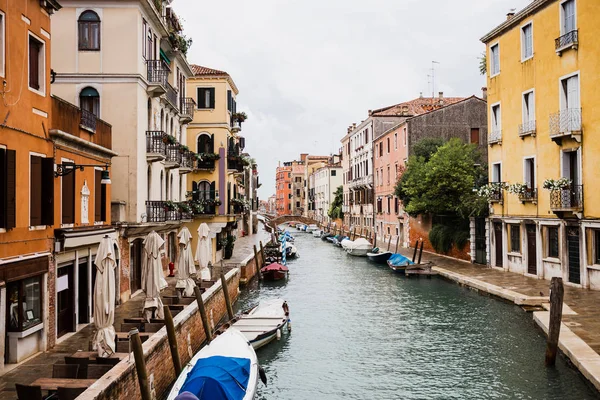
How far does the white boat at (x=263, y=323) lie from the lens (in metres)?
15.1

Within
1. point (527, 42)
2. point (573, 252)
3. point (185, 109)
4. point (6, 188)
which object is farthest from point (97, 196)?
point (527, 42)

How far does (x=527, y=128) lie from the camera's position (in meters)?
23.3

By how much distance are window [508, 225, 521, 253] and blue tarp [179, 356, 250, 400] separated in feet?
56.9

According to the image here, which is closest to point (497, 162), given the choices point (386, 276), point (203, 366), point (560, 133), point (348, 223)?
point (560, 133)

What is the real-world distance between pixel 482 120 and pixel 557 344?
29.0 meters

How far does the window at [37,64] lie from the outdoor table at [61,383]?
19.0 feet

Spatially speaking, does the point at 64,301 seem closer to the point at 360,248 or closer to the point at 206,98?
the point at 206,98

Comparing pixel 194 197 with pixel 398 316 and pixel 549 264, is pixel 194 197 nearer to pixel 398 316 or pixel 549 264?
pixel 398 316

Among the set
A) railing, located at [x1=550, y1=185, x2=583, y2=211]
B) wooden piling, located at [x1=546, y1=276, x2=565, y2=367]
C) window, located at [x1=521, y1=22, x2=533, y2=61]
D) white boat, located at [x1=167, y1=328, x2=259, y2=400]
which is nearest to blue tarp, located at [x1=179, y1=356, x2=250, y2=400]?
white boat, located at [x1=167, y1=328, x2=259, y2=400]

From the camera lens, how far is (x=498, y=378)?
1247 centimetres

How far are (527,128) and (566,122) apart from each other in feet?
10.2

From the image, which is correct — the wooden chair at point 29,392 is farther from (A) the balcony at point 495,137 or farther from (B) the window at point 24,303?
(A) the balcony at point 495,137

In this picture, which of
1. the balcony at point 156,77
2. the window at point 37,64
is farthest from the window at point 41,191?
the balcony at point 156,77

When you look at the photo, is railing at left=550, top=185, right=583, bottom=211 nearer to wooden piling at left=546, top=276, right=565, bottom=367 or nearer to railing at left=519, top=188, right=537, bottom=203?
railing at left=519, top=188, right=537, bottom=203
